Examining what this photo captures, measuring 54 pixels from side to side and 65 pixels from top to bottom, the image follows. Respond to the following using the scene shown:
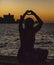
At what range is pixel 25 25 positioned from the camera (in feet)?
33.7

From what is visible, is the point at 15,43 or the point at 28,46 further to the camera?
the point at 15,43

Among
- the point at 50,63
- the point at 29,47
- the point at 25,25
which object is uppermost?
the point at 25,25

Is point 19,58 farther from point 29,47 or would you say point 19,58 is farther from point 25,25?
point 25,25

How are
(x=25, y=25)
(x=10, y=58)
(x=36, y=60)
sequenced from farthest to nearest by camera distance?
1. (x=10, y=58)
2. (x=36, y=60)
3. (x=25, y=25)

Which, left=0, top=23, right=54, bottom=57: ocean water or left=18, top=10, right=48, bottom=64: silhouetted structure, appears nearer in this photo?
left=18, top=10, right=48, bottom=64: silhouetted structure

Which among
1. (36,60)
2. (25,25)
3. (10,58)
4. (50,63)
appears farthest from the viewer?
(10,58)

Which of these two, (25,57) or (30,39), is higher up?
(30,39)

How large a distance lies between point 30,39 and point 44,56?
0.89 m

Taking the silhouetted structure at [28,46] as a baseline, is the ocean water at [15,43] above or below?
below

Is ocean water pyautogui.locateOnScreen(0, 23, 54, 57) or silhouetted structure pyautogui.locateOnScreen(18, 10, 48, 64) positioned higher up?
silhouetted structure pyautogui.locateOnScreen(18, 10, 48, 64)

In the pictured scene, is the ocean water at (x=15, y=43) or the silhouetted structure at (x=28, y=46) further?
the ocean water at (x=15, y=43)

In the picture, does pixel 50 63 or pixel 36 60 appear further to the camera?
pixel 50 63

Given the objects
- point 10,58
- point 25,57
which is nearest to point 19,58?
point 25,57

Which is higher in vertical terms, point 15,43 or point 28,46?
point 28,46
